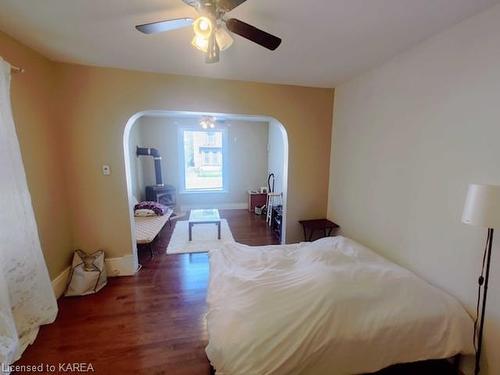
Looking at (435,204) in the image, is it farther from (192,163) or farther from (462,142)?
(192,163)

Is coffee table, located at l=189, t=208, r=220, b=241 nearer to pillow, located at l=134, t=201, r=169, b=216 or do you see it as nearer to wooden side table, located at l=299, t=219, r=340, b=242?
pillow, located at l=134, t=201, r=169, b=216

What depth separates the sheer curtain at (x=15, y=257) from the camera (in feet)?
5.08

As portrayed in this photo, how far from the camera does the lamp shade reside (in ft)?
3.95

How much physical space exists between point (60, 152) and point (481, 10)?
12.2ft

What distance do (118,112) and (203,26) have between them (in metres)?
1.75

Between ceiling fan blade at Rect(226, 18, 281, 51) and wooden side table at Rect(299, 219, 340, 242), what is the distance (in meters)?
2.29

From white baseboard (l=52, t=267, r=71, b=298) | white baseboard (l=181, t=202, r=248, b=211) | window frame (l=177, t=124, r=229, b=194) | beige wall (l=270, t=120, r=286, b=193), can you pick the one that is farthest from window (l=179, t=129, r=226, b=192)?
white baseboard (l=52, t=267, r=71, b=298)

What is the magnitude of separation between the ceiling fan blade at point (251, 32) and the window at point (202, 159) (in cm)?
467

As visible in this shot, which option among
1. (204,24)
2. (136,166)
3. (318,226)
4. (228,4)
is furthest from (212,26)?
(136,166)

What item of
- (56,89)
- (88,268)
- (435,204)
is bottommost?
(88,268)

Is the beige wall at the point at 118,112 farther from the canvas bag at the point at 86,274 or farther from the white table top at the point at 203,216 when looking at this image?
the white table top at the point at 203,216

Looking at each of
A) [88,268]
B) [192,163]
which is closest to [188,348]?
[88,268]

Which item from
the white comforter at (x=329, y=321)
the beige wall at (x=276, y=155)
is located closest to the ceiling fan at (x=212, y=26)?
the white comforter at (x=329, y=321)

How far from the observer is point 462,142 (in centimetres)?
156
